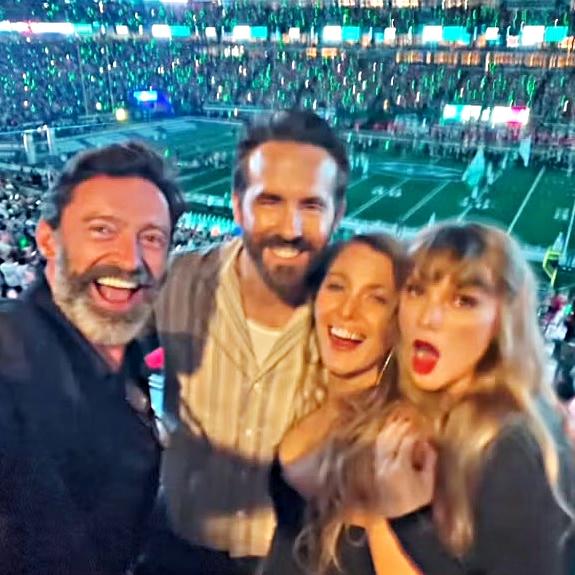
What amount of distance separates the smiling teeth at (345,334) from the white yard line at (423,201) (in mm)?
237

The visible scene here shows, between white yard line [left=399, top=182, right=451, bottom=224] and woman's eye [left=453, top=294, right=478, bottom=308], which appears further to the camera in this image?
white yard line [left=399, top=182, right=451, bottom=224]

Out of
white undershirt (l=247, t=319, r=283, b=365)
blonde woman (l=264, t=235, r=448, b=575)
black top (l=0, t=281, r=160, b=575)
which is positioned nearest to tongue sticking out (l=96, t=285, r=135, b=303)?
black top (l=0, t=281, r=160, b=575)

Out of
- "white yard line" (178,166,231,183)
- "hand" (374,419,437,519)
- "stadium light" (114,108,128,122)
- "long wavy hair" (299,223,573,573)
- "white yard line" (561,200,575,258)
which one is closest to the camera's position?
"long wavy hair" (299,223,573,573)

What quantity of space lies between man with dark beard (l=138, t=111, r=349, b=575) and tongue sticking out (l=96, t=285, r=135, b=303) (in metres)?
0.08

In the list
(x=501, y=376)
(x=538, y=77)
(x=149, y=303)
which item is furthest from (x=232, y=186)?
(x=538, y=77)

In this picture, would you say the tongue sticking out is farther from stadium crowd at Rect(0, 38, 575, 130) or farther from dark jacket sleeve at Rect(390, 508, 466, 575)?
dark jacket sleeve at Rect(390, 508, 466, 575)

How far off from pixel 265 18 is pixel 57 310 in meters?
0.76

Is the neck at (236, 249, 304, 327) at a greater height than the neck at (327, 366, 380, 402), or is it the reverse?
the neck at (236, 249, 304, 327)

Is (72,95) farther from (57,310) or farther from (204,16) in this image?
(57,310)

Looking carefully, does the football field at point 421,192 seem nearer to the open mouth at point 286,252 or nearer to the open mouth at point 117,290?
the open mouth at point 286,252

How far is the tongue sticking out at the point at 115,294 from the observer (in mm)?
1169

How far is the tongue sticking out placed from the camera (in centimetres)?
117

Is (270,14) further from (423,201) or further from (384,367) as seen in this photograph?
(384,367)

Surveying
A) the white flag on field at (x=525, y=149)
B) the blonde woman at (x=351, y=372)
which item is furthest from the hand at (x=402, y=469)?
the white flag on field at (x=525, y=149)
